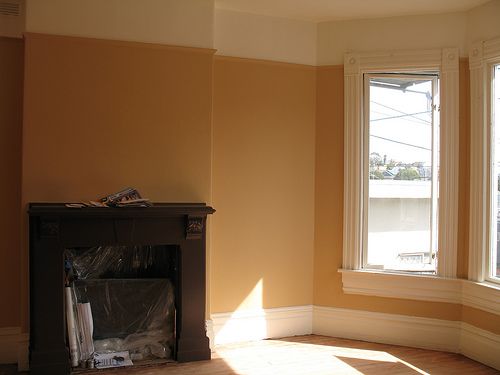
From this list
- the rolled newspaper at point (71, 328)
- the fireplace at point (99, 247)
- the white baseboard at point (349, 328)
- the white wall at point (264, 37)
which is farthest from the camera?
the white wall at point (264, 37)

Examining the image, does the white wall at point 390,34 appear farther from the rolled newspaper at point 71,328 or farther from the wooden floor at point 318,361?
the rolled newspaper at point 71,328

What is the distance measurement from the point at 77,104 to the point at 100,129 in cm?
23

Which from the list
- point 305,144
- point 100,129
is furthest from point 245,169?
point 100,129

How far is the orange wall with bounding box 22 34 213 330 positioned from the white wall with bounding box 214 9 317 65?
1.08 ft

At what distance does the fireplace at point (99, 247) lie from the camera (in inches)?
138

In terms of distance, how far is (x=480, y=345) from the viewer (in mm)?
3951

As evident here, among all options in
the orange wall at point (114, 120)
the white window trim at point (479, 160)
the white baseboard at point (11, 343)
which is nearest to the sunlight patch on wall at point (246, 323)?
the orange wall at point (114, 120)

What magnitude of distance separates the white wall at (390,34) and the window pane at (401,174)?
0.27 metres

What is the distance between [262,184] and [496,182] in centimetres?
180

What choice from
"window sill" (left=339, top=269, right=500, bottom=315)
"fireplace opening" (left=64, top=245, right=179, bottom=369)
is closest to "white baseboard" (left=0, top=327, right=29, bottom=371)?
"fireplace opening" (left=64, top=245, right=179, bottom=369)

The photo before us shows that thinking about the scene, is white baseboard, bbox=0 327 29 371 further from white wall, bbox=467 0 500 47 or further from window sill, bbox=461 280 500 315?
white wall, bbox=467 0 500 47

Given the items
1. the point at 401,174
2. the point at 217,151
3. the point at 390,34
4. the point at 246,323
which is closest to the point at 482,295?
the point at 401,174

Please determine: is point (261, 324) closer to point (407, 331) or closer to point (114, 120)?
point (407, 331)

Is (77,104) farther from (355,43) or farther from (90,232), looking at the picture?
(355,43)
